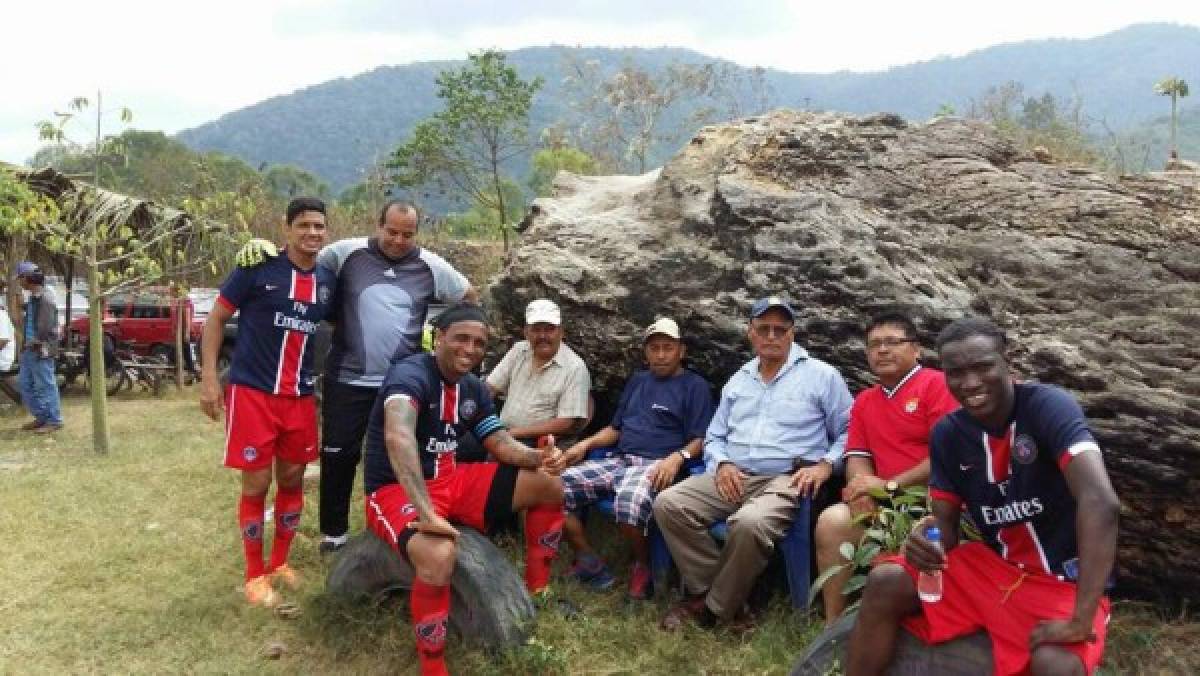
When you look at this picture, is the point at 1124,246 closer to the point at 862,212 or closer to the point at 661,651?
the point at 862,212

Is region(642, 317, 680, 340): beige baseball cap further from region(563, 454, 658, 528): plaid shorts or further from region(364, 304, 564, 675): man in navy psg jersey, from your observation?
region(364, 304, 564, 675): man in navy psg jersey

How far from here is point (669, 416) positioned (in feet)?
16.0

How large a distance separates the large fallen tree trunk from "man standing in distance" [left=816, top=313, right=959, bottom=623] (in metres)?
0.54

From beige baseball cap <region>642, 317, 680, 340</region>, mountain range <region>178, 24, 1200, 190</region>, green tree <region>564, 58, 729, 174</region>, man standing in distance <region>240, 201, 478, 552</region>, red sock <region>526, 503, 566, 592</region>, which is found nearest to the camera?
red sock <region>526, 503, 566, 592</region>

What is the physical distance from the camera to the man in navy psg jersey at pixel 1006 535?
247 cm

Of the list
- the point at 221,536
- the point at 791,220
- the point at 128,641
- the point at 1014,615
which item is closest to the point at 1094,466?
the point at 1014,615

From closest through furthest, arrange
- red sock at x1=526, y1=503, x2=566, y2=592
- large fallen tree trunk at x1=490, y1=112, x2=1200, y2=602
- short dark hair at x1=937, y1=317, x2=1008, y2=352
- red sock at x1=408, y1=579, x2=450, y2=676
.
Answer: short dark hair at x1=937, y1=317, x2=1008, y2=352, red sock at x1=408, y1=579, x2=450, y2=676, large fallen tree trunk at x1=490, y1=112, x2=1200, y2=602, red sock at x1=526, y1=503, x2=566, y2=592

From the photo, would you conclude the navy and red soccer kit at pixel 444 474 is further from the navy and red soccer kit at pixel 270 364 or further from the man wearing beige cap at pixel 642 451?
the navy and red soccer kit at pixel 270 364

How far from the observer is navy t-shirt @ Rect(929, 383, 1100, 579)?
103 inches

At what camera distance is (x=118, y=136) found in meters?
8.45

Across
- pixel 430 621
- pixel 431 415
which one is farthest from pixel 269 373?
pixel 430 621

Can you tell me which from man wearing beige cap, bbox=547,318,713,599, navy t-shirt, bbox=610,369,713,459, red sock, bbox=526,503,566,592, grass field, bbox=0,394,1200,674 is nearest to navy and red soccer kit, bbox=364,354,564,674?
red sock, bbox=526,503,566,592

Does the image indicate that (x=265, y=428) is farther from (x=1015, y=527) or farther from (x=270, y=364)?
(x=1015, y=527)

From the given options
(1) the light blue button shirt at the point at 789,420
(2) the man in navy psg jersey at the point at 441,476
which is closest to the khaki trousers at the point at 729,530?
(1) the light blue button shirt at the point at 789,420
